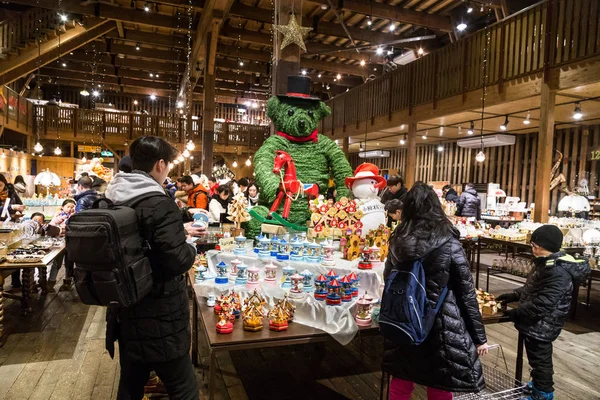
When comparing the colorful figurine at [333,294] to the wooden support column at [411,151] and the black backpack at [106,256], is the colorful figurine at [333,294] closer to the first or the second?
the black backpack at [106,256]

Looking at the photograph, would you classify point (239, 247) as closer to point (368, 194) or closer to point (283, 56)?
point (368, 194)

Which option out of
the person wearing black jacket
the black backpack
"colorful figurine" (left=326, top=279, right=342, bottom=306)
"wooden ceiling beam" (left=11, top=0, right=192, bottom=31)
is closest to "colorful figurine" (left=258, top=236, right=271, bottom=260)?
"colorful figurine" (left=326, top=279, right=342, bottom=306)

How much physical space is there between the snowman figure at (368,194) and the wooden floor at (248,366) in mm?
1167

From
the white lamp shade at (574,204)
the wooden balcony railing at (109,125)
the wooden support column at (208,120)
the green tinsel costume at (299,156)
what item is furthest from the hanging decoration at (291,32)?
the wooden balcony railing at (109,125)

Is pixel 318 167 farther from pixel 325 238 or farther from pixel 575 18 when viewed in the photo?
pixel 575 18

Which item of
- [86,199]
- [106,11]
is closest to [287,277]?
[86,199]

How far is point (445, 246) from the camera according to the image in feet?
6.24

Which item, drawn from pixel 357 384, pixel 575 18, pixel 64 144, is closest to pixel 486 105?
pixel 575 18

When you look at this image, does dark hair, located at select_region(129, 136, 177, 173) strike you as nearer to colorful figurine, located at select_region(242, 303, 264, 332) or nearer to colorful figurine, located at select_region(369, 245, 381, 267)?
colorful figurine, located at select_region(242, 303, 264, 332)

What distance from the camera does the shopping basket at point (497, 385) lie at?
2.61 meters

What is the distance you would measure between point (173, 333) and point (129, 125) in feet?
52.3

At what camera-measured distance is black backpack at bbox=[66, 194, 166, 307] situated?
61.2 inches

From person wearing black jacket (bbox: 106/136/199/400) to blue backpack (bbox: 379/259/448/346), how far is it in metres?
1.00

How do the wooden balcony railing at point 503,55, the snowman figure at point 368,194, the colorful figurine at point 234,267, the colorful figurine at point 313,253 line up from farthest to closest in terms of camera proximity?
the wooden balcony railing at point 503,55
the snowman figure at point 368,194
the colorful figurine at point 313,253
the colorful figurine at point 234,267
